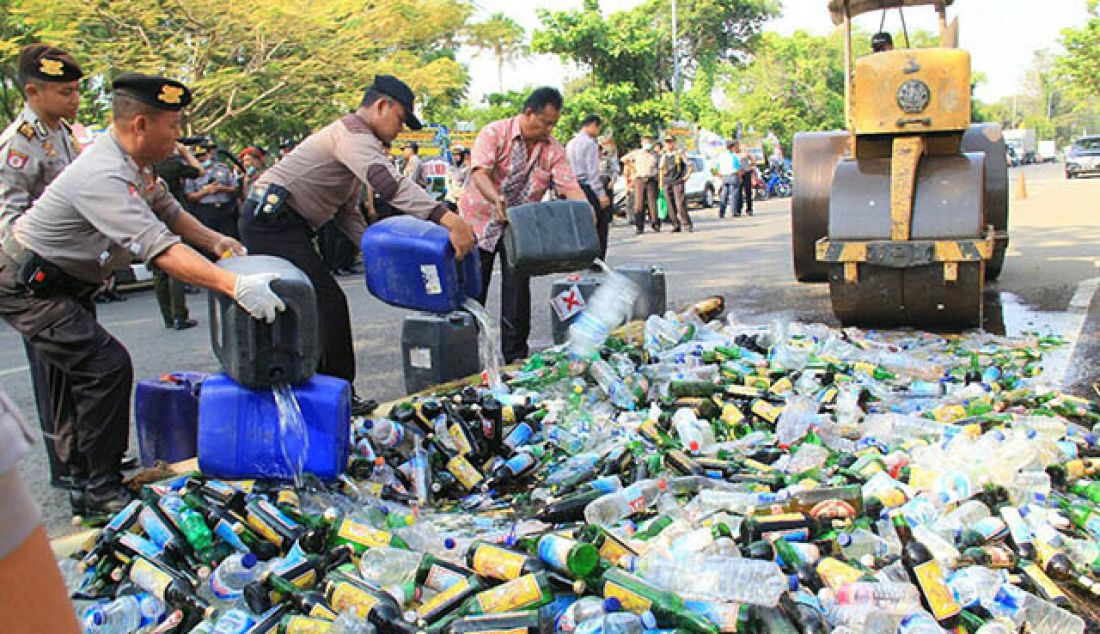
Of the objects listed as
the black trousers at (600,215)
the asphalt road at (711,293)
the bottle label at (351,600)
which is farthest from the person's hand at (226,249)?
the black trousers at (600,215)

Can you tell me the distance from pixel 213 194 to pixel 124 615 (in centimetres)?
1035

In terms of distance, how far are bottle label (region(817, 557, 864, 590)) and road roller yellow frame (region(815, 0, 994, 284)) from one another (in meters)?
4.11

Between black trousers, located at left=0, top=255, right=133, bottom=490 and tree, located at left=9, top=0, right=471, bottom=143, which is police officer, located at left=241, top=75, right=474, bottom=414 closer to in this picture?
black trousers, located at left=0, top=255, right=133, bottom=490

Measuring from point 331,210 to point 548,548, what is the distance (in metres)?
3.04

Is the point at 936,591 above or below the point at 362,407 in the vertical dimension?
below

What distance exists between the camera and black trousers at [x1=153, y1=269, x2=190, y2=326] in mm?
9055

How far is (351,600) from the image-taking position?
2.92 meters

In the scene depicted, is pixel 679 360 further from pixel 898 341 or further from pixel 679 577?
pixel 679 577

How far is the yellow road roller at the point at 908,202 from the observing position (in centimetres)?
661

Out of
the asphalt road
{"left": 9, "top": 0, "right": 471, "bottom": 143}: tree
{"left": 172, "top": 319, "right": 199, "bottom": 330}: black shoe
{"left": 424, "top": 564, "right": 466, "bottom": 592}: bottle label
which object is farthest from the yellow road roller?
{"left": 9, "top": 0, "right": 471, "bottom": 143}: tree

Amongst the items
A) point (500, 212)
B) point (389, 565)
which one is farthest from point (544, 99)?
point (389, 565)

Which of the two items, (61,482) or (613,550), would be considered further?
(61,482)

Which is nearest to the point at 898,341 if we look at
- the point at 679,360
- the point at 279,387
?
the point at 679,360

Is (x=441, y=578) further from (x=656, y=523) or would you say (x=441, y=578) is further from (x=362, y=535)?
(x=656, y=523)
